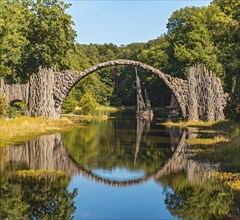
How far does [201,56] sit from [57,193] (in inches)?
2130

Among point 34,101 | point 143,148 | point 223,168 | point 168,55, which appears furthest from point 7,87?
point 168,55

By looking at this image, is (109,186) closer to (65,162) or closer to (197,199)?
(197,199)

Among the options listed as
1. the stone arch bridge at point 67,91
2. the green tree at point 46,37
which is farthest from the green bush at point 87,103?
the stone arch bridge at point 67,91

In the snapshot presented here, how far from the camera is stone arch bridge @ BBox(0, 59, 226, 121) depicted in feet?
150

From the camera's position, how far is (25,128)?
114ft

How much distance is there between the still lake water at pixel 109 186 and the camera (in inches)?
510

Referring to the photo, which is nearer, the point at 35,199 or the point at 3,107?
the point at 35,199

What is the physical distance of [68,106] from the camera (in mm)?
67625

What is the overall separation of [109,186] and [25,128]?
63.0ft

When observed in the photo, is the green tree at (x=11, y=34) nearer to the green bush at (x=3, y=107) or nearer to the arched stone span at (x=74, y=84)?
the arched stone span at (x=74, y=84)

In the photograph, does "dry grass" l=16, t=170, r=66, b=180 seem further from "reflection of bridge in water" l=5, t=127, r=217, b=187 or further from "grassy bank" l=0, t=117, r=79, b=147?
"grassy bank" l=0, t=117, r=79, b=147

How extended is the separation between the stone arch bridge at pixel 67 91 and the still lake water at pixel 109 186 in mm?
18722

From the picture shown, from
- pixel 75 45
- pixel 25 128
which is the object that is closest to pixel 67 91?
pixel 25 128

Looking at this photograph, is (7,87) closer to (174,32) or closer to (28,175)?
(28,175)
